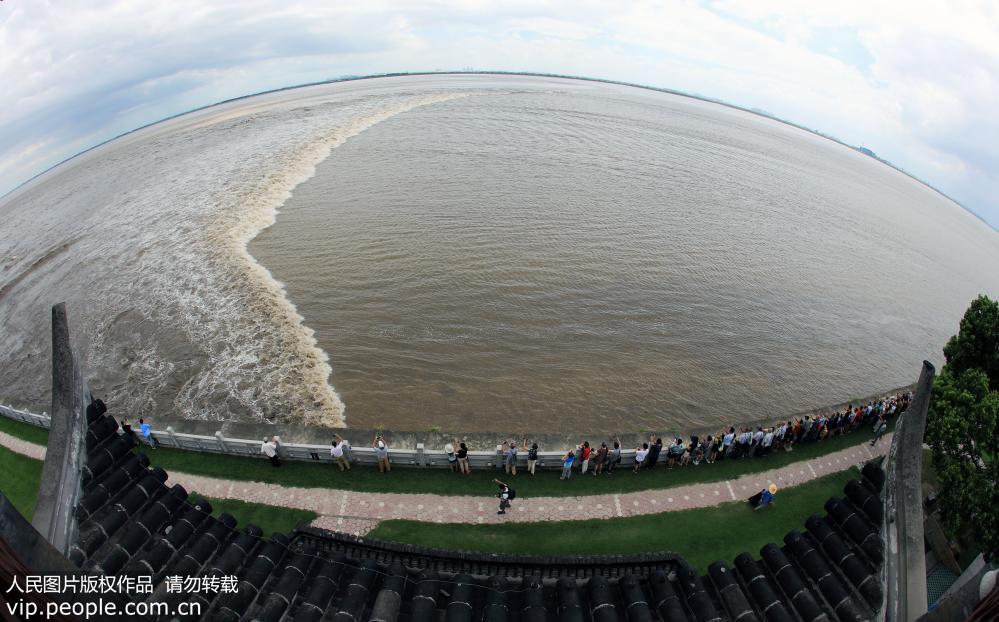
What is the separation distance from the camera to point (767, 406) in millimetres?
20297

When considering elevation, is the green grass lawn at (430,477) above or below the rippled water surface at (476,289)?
below

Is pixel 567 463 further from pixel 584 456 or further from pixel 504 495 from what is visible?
pixel 504 495

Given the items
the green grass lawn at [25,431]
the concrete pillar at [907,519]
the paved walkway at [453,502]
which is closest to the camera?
the concrete pillar at [907,519]

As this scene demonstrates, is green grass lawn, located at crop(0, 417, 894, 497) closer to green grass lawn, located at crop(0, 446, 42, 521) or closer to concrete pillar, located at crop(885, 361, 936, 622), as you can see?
green grass lawn, located at crop(0, 446, 42, 521)

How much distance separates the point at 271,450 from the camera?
14273mm

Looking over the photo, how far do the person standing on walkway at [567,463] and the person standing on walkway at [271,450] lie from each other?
9363 millimetres

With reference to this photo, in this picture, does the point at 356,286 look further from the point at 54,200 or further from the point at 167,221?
the point at 54,200

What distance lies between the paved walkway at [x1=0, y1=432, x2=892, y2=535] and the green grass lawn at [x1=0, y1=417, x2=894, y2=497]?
193mm

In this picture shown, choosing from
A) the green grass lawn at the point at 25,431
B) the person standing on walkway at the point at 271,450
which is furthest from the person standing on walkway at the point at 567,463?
the green grass lawn at the point at 25,431

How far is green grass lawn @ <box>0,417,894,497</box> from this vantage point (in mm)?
14078

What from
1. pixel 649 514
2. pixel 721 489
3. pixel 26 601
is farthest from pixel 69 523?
pixel 721 489

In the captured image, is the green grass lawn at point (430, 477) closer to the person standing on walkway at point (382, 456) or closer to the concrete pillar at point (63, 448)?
the person standing on walkway at point (382, 456)

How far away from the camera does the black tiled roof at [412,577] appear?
6672 millimetres

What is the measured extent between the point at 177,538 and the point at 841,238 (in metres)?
51.1
